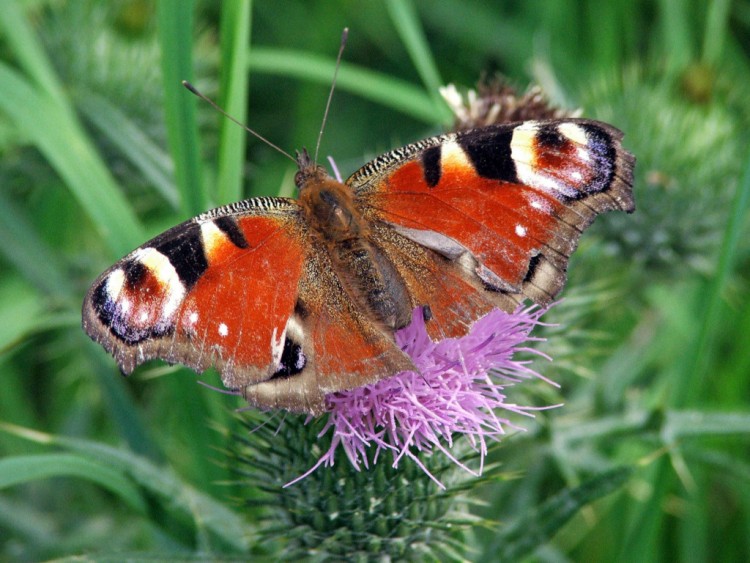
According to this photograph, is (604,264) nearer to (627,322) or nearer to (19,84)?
(627,322)

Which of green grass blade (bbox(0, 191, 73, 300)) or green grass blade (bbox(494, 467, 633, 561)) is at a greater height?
green grass blade (bbox(0, 191, 73, 300))

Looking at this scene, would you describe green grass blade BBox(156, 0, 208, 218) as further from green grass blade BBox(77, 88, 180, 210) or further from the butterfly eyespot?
the butterfly eyespot

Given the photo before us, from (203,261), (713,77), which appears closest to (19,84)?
(203,261)

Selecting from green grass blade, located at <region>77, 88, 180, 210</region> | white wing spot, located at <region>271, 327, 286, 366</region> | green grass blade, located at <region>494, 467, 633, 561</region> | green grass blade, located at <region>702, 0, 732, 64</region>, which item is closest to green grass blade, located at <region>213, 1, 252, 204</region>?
green grass blade, located at <region>77, 88, 180, 210</region>

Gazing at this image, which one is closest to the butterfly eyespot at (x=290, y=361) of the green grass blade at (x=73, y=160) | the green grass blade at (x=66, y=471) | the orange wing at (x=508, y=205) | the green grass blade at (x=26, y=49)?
the orange wing at (x=508, y=205)

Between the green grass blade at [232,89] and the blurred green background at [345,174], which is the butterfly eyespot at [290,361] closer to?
the blurred green background at [345,174]

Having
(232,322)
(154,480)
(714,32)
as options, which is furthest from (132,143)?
(714,32)
